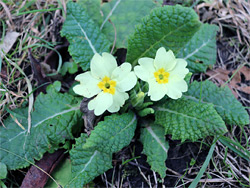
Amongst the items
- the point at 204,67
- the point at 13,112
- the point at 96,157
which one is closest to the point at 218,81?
the point at 204,67

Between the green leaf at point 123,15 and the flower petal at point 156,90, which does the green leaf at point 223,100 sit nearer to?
the flower petal at point 156,90

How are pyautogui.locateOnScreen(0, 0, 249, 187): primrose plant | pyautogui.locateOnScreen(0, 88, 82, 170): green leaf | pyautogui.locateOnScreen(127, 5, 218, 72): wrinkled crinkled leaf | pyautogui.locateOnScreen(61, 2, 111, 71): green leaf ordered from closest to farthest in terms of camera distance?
pyautogui.locateOnScreen(0, 0, 249, 187): primrose plant
pyautogui.locateOnScreen(127, 5, 218, 72): wrinkled crinkled leaf
pyautogui.locateOnScreen(0, 88, 82, 170): green leaf
pyautogui.locateOnScreen(61, 2, 111, 71): green leaf

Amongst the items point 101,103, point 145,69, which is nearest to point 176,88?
point 145,69

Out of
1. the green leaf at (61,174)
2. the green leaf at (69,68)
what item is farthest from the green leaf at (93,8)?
the green leaf at (61,174)

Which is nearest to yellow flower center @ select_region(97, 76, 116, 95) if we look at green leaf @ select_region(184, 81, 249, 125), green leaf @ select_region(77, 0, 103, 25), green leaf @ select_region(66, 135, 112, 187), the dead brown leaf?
green leaf @ select_region(66, 135, 112, 187)

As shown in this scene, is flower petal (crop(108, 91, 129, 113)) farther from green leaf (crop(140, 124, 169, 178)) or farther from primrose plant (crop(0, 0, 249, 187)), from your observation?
green leaf (crop(140, 124, 169, 178))
